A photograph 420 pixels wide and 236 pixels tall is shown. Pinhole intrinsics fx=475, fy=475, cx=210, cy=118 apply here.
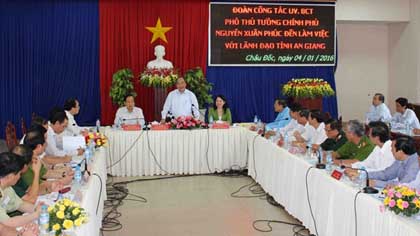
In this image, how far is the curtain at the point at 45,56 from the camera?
28.8 ft

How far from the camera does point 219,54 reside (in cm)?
920

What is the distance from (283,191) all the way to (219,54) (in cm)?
461

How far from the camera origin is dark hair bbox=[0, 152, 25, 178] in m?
2.70

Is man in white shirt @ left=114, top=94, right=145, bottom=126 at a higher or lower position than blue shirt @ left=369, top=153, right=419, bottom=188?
higher

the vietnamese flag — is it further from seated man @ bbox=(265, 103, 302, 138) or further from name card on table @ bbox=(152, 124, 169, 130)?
seated man @ bbox=(265, 103, 302, 138)

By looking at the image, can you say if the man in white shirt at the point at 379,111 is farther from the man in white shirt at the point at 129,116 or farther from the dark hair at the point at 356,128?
the man in white shirt at the point at 129,116

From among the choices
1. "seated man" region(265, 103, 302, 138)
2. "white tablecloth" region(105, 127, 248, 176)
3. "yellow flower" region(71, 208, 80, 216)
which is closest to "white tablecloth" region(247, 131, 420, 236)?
"seated man" region(265, 103, 302, 138)

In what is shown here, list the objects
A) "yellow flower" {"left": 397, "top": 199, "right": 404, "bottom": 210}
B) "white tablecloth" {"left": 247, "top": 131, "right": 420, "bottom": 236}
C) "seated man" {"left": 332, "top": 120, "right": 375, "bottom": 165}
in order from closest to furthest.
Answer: "yellow flower" {"left": 397, "top": 199, "right": 404, "bottom": 210} < "white tablecloth" {"left": 247, "top": 131, "right": 420, "bottom": 236} < "seated man" {"left": 332, "top": 120, "right": 375, "bottom": 165}

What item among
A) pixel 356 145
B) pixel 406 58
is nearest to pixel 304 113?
pixel 356 145

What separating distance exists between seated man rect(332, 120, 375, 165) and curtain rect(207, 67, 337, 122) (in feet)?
16.5

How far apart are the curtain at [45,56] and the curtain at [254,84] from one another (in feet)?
7.95

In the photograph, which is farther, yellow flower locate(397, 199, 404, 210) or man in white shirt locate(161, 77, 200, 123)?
man in white shirt locate(161, 77, 200, 123)

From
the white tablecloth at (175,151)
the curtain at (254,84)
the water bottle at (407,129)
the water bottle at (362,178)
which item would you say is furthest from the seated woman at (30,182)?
the curtain at (254,84)

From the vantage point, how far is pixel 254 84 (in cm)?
952
